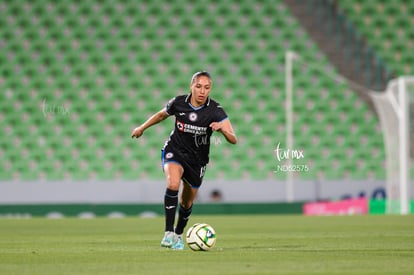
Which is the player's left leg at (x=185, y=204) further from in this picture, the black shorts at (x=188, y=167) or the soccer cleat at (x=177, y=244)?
the soccer cleat at (x=177, y=244)

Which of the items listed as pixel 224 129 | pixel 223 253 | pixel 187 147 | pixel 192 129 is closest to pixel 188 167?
pixel 187 147

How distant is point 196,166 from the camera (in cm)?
981

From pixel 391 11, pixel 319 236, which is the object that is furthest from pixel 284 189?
pixel 319 236

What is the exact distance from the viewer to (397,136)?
20.9 metres

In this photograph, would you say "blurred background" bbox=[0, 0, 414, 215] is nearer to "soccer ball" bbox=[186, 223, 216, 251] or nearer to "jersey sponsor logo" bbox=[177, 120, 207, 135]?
"jersey sponsor logo" bbox=[177, 120, 207, 135]

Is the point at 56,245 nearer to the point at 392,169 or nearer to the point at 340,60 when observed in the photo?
the point at 392,169

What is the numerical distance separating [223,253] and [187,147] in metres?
1.57

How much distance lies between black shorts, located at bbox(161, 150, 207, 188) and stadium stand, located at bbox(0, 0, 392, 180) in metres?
13.2

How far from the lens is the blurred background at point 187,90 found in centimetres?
2281

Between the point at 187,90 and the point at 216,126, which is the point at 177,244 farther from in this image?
the point at 187,90

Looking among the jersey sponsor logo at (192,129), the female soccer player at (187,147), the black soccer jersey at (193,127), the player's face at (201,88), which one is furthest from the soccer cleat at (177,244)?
the player's face at (201,88)

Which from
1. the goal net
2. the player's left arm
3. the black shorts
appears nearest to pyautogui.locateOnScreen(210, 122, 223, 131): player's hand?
the player's left arm

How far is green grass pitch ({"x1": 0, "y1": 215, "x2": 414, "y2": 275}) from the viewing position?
6.94 meters

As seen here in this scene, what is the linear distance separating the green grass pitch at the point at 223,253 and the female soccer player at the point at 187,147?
448 mm
